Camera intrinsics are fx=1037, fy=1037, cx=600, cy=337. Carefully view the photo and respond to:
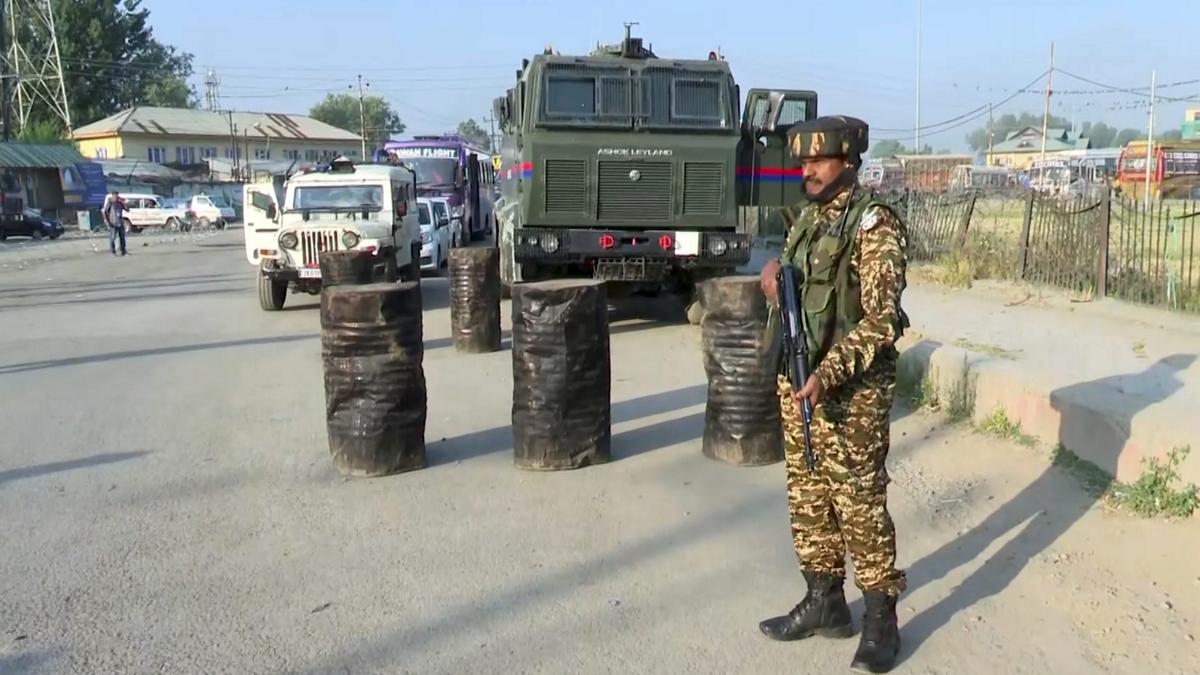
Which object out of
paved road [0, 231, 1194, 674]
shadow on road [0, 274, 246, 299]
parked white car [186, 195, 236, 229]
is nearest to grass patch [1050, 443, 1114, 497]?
paved road [0, 231, 1194, 674]

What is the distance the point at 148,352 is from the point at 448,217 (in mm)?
11520

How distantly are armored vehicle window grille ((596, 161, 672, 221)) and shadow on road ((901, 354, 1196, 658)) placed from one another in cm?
519

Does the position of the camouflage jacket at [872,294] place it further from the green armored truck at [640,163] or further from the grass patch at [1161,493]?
the green armored truck at [640,163]

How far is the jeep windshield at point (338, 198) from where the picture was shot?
1459 cm

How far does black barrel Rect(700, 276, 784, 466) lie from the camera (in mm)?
6035

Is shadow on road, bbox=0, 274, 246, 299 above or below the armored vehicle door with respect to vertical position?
below

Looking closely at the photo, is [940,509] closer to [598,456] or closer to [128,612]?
[598,456]

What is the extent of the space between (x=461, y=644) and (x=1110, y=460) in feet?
11.5

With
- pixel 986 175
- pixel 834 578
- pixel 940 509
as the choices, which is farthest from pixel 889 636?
pixel 986 175

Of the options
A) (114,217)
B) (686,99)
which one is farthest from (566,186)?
(114,217)

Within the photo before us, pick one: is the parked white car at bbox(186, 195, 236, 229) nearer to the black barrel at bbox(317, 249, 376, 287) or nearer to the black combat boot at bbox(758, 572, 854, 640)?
the black barrel at bbox(317, 249, 376, 287)

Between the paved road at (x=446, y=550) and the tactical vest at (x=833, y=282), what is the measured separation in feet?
3.80

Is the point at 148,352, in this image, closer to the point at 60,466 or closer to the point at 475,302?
the point at 475,302

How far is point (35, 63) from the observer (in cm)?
6681
